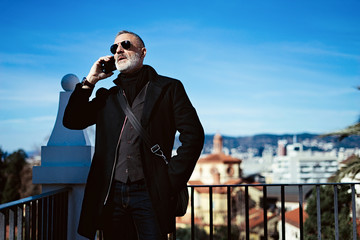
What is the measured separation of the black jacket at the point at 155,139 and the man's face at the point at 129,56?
12 cm

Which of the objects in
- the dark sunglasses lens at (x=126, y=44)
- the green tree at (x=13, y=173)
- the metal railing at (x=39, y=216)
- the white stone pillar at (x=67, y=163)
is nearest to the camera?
the metal railing at (x=39, y=216)

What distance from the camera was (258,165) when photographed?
165500 millimetres

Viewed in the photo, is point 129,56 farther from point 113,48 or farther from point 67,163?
point 67,163

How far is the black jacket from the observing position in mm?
2211

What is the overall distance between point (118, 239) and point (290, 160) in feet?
485

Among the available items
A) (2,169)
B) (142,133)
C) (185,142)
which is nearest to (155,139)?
(142,133)

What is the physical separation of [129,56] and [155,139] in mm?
523

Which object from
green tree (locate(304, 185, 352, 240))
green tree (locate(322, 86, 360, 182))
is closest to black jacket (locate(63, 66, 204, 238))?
green tree (locate(322, 86, 360, 182))

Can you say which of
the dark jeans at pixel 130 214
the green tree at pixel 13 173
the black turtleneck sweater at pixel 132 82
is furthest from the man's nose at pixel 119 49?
the green tree at pixel 13 173

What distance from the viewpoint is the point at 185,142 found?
2213 mm

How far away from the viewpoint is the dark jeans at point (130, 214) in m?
2.23

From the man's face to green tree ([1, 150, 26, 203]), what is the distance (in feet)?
116

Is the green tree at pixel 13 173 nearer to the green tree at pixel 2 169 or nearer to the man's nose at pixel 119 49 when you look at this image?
the green tree at pixel 2 169

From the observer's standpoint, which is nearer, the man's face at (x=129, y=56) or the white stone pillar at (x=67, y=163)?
the man's face at (x=129, y=56)
